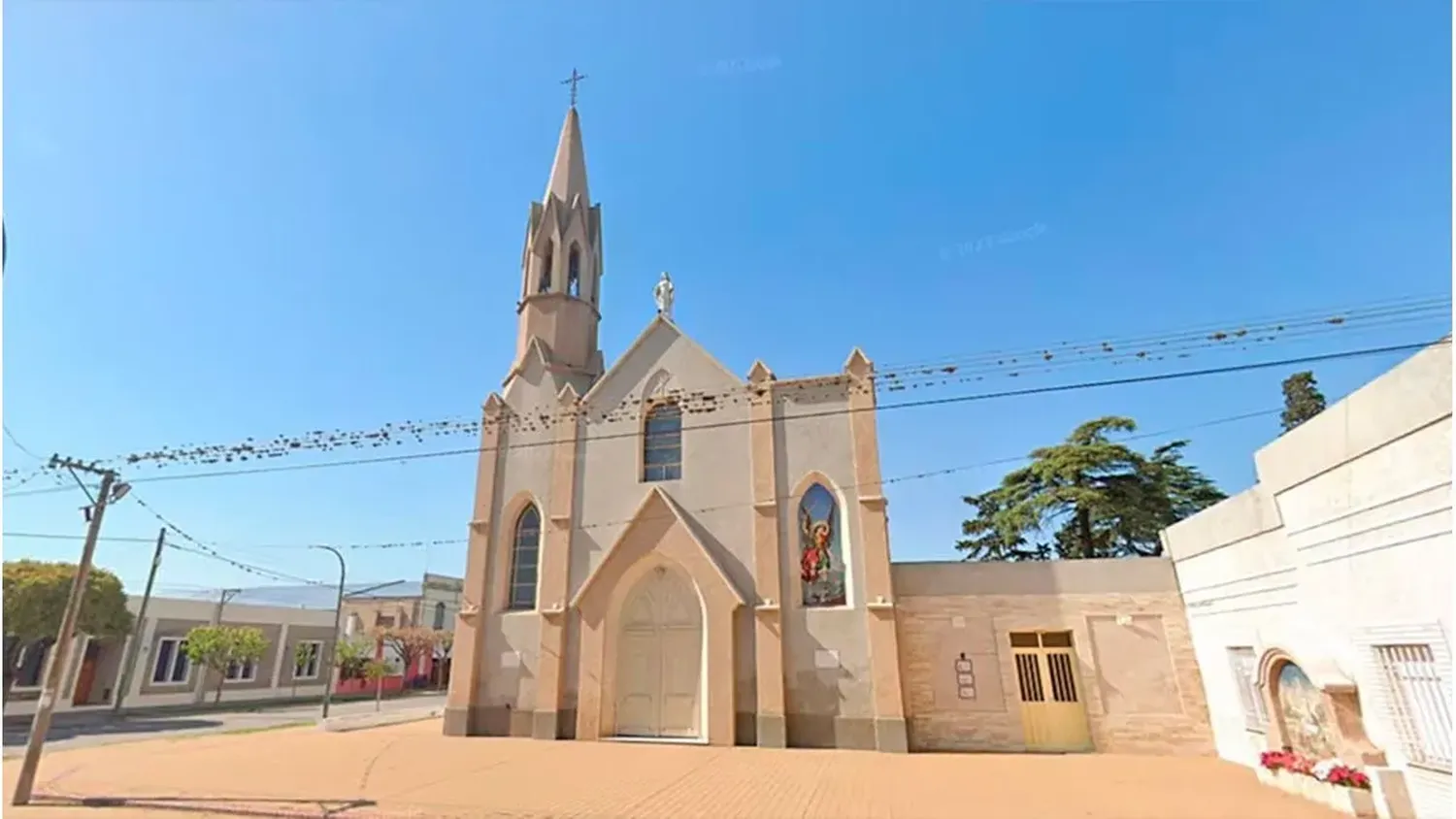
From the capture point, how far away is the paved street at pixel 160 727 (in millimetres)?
17250

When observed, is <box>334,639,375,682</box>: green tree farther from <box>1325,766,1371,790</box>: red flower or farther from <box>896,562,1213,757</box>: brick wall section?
<box>1325,766,1371,790</box>: red flower

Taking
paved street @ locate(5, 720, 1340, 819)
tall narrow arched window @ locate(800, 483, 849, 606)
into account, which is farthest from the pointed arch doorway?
tall narrow arched window @ locate(800, 483, 849, 606)

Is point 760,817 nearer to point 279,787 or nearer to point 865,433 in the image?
point 279,787

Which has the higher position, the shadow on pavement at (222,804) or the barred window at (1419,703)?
the barred window at (1419,703)

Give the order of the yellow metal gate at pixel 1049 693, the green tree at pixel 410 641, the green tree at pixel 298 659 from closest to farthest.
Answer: the yellow metal gate at pixel 1049 693 < the green tree at pixel 298 659 < the green tree at pixel 410 641

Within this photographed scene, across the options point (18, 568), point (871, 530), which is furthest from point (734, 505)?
point (18, 568)

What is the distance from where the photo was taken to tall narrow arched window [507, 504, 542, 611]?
55.0ft

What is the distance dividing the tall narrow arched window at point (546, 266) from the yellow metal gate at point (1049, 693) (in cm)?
1573

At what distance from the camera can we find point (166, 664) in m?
29.8

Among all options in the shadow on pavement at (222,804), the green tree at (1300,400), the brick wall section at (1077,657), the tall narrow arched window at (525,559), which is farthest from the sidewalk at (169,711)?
the green tree at (1300,400)

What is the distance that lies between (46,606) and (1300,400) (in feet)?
146

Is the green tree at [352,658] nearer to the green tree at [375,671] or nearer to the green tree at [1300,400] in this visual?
the green tree at [375,671]

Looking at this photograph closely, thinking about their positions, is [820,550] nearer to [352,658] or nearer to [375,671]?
[375,671]

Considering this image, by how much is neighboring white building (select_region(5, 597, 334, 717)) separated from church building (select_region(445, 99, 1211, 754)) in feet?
58.3
